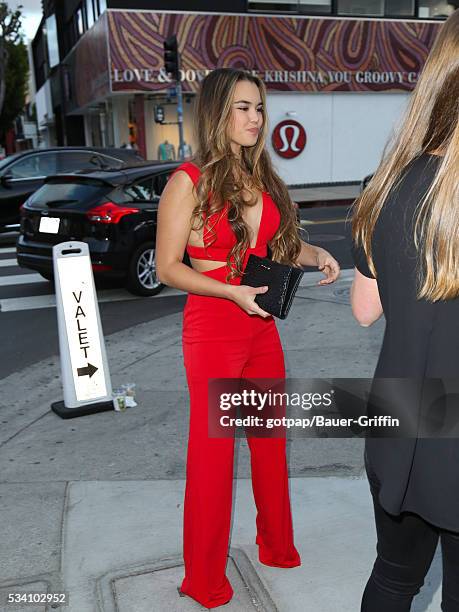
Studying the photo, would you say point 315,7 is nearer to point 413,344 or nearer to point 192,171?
point 192,171

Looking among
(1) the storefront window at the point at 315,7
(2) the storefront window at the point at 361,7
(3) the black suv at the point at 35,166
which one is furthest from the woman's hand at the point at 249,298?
(2) the storefront window at the point at 361,7

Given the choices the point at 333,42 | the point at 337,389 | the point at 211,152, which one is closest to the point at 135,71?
the point at 333,42

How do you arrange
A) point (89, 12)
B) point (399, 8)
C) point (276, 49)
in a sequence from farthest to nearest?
1. point (89, 12)
2. point (399, 8)
3. point (276, 49)

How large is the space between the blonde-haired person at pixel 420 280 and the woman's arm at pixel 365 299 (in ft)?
0.05

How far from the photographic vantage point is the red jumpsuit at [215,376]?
2.57 m

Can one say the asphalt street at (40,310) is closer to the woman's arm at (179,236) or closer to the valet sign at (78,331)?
the valet sign at (78,331)

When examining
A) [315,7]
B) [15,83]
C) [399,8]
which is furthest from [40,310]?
[15,83]

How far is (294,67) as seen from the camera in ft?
71.2

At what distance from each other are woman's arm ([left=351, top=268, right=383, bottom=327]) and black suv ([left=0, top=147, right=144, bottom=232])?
1158cm

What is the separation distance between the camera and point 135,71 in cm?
2075

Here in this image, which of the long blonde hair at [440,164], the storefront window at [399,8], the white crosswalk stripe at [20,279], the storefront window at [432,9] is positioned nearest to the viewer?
the long blonde hair at [440,164]

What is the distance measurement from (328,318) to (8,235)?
9169 millimetres

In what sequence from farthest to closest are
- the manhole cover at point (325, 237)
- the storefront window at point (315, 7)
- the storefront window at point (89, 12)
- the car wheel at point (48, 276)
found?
the storefront window at point (89, 12) → the storefront window at point (315, 7) → the manhole cover at point (325, 237) → the car wheel at point (48, 276)

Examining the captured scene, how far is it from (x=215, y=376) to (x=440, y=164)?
1337 mm
